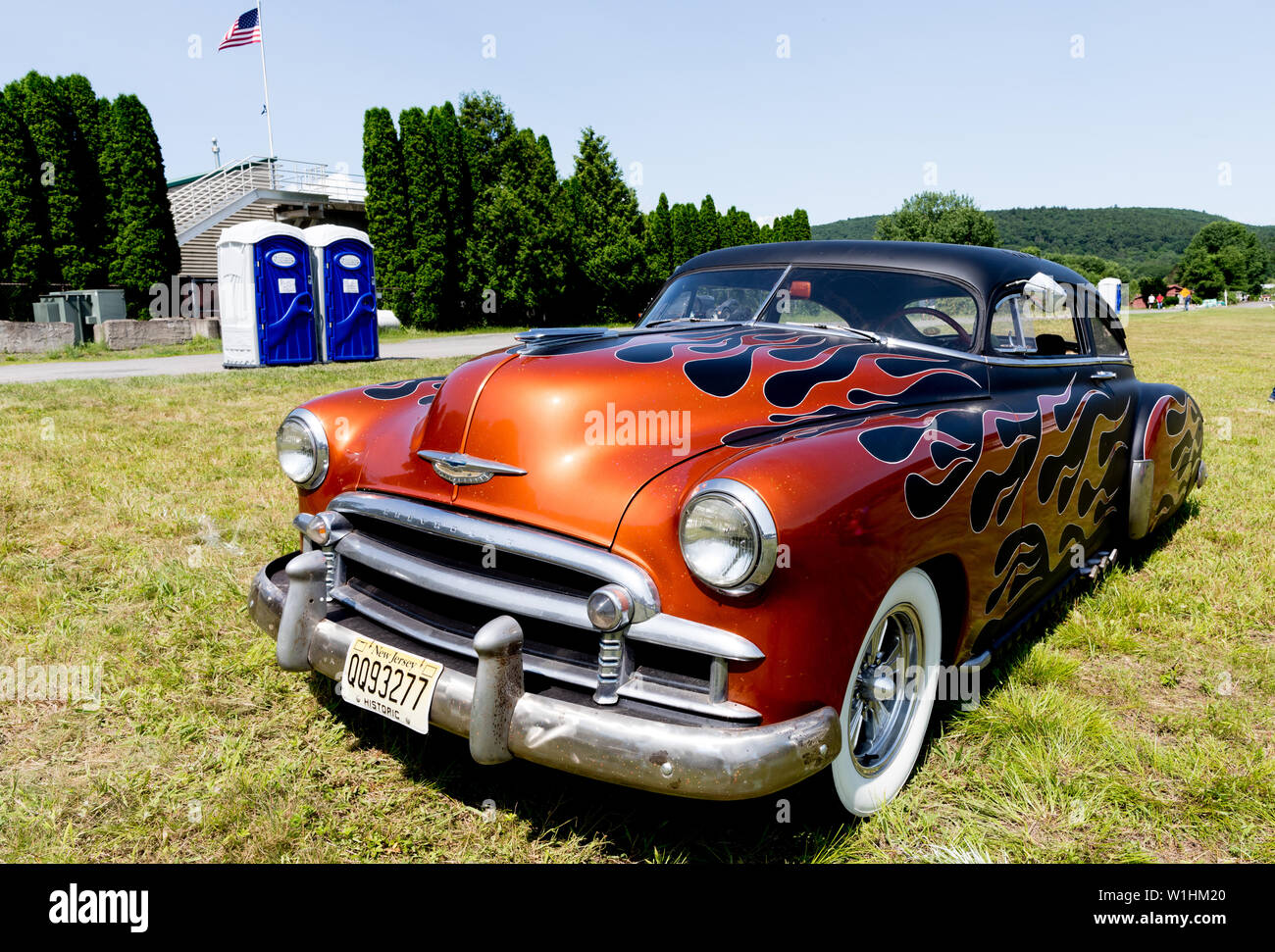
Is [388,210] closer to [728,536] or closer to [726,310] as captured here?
[726,310]

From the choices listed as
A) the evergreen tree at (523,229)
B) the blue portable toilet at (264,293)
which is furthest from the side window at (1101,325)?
the evergreen tree at (523,229)

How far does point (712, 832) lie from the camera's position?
2.33 meters

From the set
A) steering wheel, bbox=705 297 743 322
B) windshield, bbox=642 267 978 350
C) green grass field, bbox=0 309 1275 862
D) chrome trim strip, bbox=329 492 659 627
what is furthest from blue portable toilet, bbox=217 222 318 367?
chrome trim strip, bbox=329 492 659 627

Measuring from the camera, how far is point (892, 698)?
2496 millimetres

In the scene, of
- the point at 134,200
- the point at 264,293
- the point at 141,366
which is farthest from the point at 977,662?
the point at 134,200

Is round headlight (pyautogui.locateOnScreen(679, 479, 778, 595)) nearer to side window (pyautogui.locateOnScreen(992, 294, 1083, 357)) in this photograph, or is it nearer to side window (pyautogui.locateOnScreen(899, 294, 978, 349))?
side window (pyautogui.locateOnScreen(899, 294, 978, 349))

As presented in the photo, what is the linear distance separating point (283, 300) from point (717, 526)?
12.5 m

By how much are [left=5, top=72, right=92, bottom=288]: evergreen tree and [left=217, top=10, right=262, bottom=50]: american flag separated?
13.0ft

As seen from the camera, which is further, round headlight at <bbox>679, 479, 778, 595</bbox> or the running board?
the running board

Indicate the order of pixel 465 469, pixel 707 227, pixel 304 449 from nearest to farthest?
pixel 465 469
pixel 304 449
pixel 707 227

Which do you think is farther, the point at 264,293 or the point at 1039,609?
the point at 264,293

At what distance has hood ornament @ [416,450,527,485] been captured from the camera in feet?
7.52
